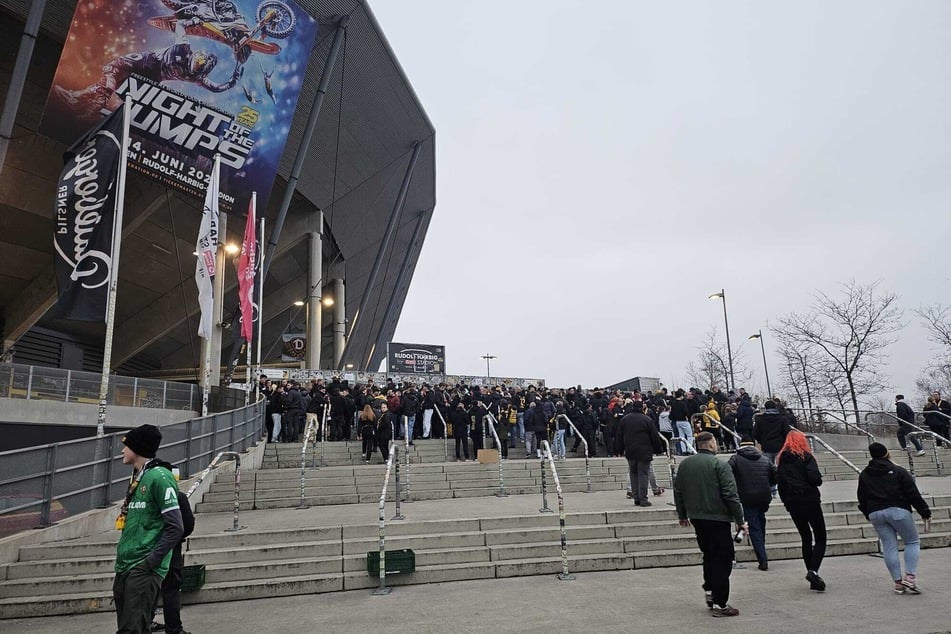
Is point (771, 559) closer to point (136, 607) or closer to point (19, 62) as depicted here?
point (136, 607)

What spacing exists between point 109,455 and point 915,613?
10802mm

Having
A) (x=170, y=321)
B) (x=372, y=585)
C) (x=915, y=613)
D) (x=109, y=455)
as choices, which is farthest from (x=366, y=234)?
(x=915, y=613)

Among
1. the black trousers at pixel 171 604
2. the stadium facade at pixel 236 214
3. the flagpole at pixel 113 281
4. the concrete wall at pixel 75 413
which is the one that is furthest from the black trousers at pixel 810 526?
the stadium facade at pixel 236 214

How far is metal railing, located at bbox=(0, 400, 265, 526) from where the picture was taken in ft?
26.6

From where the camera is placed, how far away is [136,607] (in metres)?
3.86

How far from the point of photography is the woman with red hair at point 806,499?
21.6 feet

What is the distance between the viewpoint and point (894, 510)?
6316 mm

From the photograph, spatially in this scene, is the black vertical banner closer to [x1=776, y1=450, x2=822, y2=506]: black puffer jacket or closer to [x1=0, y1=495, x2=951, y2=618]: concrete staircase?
[x1=0, y1=495, x2=951, y2=618]: concrete staircase

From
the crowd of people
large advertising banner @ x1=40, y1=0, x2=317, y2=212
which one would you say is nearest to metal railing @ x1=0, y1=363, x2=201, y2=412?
the crowd of people

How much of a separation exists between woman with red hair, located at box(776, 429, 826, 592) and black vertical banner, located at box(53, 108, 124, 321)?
36.2 feet

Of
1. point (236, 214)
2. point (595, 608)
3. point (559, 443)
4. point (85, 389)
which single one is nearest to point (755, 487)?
point (595, 608)

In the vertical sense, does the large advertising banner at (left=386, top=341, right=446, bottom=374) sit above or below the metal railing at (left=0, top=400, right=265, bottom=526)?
above

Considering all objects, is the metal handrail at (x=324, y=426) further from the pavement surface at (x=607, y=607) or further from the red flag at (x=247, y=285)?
the pavement surface at (x=607, y=607)

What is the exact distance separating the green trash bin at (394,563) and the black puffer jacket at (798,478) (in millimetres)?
4348
